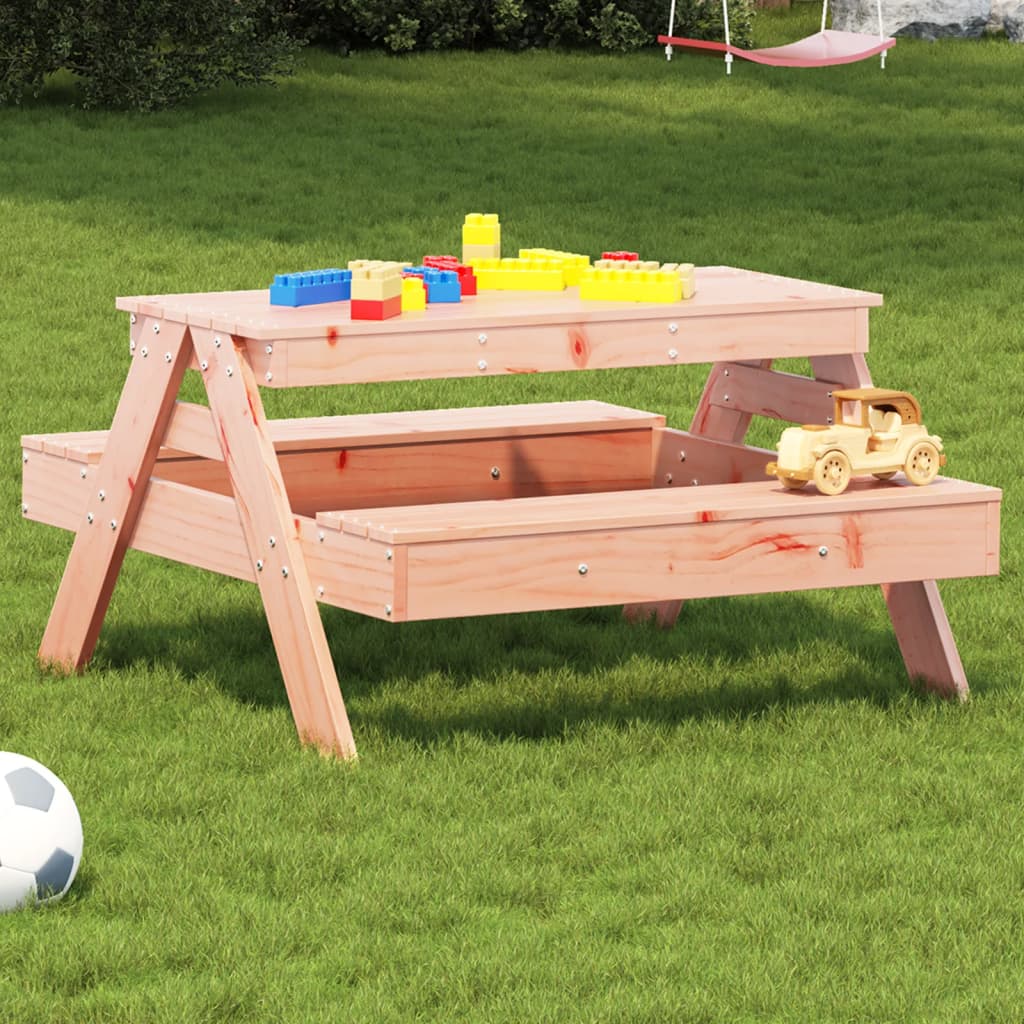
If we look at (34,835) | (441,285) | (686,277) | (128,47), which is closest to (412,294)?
(441,285)

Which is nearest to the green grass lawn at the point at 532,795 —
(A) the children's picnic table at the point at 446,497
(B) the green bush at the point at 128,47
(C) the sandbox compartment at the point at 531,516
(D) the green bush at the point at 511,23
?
(A) the children's picnic table at the point at 446,497

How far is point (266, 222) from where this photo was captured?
1473 centimetres

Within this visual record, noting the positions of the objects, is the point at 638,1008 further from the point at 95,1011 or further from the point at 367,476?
the point at 367,476

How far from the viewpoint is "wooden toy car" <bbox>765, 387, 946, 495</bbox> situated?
5703 mm

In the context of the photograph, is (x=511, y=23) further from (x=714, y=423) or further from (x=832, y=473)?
(x=832, y=473)

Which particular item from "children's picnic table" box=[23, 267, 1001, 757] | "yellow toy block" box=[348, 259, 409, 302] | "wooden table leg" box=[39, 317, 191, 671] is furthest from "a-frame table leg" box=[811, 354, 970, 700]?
"wooden table leg" box=[39, 317, 191, 671]

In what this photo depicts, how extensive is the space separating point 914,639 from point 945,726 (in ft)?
1.11

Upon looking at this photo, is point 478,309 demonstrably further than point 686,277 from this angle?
No

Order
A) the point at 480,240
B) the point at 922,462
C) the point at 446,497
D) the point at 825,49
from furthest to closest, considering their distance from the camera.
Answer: the point at 825,49, the point at 446,497, the point at 480,240, the point at 922,462

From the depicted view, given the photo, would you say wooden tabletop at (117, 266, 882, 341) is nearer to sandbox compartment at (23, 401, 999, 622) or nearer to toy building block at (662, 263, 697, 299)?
toy building block at (662, 263, 697, 299)

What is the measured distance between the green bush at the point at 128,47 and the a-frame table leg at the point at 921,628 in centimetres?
1312

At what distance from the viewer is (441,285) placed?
5848 millimetres

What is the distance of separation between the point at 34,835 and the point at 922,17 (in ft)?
68.6

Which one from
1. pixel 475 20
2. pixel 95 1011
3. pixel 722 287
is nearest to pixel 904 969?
pixel 95 1011
